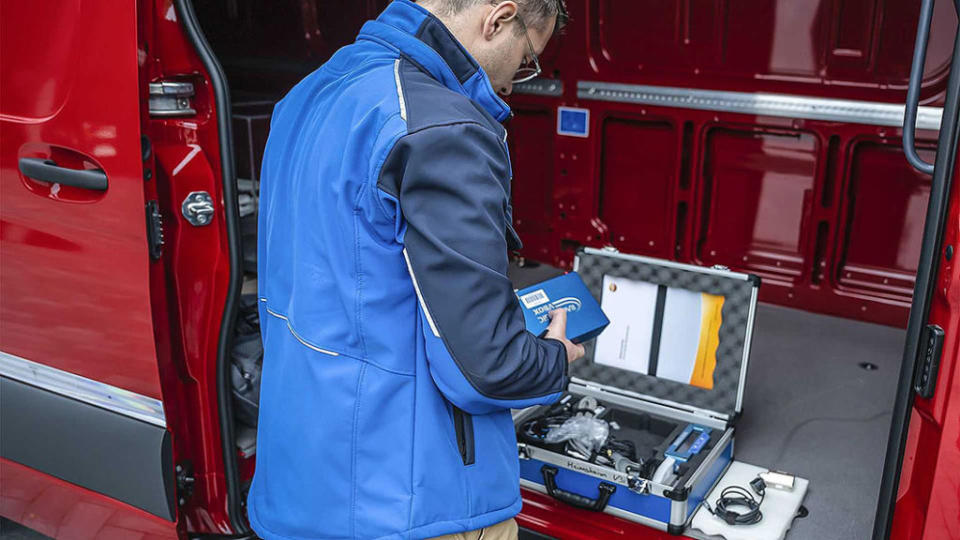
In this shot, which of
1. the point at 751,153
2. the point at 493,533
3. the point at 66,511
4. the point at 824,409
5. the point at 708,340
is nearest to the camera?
the point at 493,533

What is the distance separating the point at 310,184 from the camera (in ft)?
5.32

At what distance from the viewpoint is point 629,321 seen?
3.12 metres

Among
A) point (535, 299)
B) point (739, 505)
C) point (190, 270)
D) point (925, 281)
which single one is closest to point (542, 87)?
point (535, 299)

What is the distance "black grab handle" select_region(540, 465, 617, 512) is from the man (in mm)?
818

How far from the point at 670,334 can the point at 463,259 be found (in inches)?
68.9

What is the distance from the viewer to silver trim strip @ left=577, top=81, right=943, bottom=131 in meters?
3.58

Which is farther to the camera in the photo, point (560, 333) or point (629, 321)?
point (629, 321)

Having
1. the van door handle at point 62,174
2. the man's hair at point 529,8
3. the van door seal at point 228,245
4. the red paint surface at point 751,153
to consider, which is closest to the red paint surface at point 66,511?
the van door seal at point 228,245

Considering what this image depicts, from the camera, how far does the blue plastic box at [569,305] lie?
7.39 ft

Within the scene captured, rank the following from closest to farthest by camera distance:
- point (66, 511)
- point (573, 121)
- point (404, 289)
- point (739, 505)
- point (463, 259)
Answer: point (463, 259)
point (404, 289)
point (66, 511)
point (739, 505)
point (573, 121)

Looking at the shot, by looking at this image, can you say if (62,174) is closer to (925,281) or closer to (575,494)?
(575,494)

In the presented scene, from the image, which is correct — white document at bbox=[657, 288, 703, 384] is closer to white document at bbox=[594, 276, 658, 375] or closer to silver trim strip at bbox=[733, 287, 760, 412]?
white document at bbox=[594, 276, 658, 375]

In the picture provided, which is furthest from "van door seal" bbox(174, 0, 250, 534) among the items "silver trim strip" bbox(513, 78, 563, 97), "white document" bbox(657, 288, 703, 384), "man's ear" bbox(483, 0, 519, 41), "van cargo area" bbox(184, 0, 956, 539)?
"silver trim strip" bbox(513, 78, 563, 97)

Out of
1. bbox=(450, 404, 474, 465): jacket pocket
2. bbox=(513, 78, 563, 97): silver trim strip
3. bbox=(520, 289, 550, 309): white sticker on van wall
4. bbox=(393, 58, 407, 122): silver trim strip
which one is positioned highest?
bbox=(393, 58, 407, 122): silver trim strip
